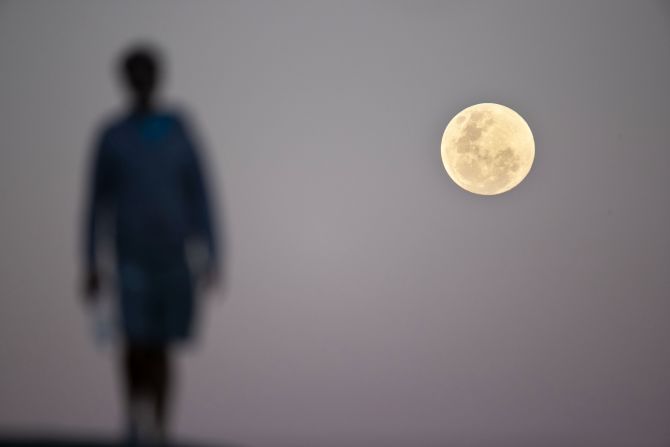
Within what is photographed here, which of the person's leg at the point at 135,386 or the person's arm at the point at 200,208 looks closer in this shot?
the person's leg at the point at 135,386

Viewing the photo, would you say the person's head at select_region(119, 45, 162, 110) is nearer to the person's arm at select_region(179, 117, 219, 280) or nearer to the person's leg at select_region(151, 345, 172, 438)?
the person's arm at select_region(179, 117, 219, 280)

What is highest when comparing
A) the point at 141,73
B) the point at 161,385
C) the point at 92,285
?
the point at 141,73

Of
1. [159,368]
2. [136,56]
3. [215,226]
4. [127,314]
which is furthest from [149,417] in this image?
[136,56]

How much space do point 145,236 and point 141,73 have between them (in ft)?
2.11

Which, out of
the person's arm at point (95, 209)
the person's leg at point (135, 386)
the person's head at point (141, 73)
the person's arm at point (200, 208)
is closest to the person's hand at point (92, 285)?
the person's arm at point (95, 209)

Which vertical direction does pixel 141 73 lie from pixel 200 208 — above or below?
above

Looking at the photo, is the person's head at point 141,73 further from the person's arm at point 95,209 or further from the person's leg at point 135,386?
the person's leg at point 135,386

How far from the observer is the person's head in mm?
2791

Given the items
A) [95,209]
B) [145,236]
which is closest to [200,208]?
[145,236]

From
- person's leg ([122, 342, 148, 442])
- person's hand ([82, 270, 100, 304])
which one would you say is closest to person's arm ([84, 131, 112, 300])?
person's hand ([82, 270, 100, 304])

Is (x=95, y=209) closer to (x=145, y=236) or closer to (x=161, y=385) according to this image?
(x=145, y=236)

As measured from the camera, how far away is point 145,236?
2783mm

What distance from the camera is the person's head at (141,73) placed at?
9.16 feet

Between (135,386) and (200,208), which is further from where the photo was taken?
(200,208)
